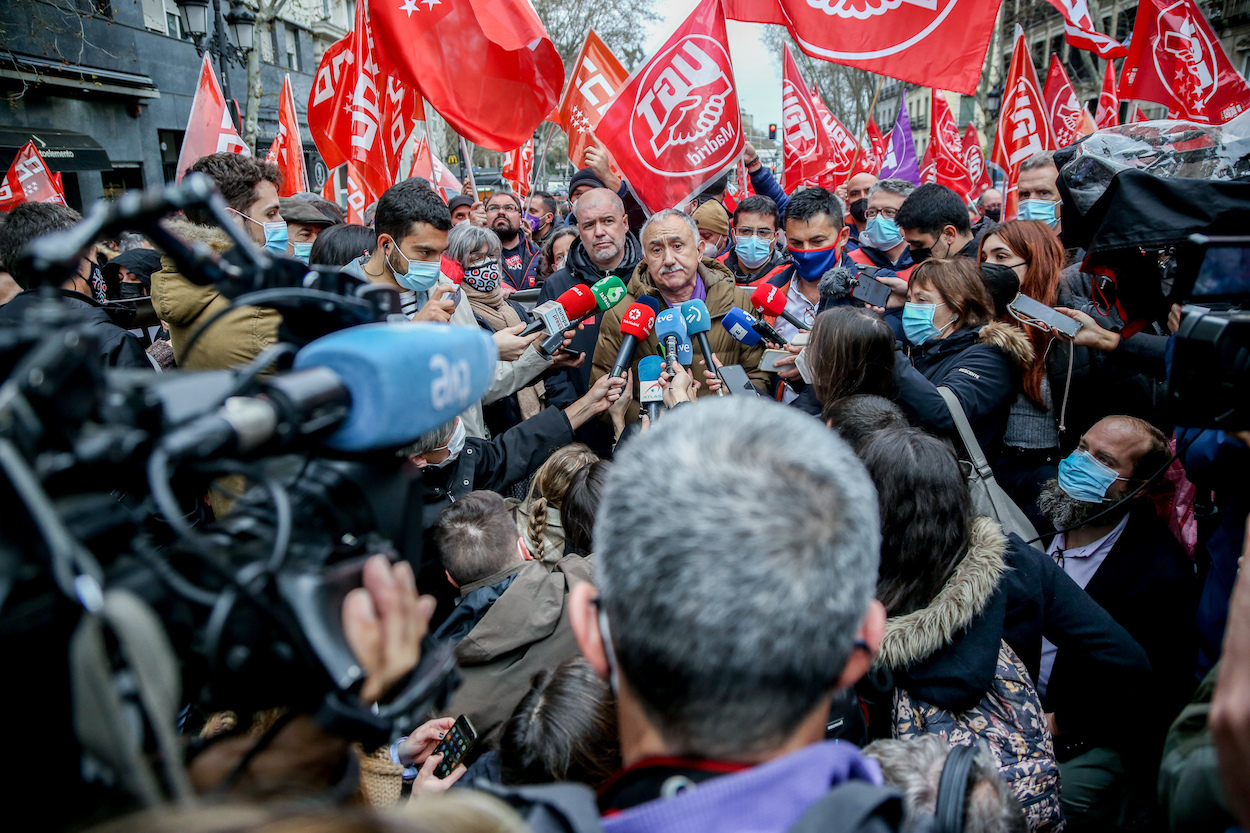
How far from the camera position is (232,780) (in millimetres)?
943

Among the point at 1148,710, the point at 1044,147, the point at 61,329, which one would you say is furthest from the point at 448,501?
the point at 1044,147

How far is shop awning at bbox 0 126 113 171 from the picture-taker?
13602 mm

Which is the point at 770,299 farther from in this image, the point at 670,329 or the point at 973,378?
the point at 973,378

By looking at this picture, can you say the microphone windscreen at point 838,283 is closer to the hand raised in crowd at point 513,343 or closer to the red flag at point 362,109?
the hand raised in crowd at point 513,343

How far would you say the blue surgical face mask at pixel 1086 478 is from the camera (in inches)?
117

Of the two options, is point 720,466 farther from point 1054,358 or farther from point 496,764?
point 1054,358

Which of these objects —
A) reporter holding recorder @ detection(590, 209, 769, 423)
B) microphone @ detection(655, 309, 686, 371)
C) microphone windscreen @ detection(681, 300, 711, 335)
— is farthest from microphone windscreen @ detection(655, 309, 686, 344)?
reporter holding recorder @ detection(590, 209, 769, 423)

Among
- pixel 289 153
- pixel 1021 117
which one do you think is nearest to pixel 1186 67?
pixel 1021 117

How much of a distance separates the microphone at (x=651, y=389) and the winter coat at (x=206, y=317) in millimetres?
1362

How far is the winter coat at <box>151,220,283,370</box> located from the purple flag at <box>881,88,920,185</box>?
8.74m

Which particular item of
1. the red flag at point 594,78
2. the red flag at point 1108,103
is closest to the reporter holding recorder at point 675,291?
the red flag at point 594,78

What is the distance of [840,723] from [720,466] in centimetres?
91

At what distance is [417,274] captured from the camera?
3.84m

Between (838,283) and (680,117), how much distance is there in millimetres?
1205
